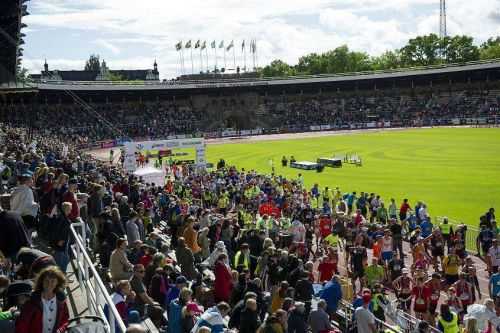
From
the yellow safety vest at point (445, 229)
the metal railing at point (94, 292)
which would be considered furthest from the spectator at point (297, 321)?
the yellow safety vest at point (445, 229)

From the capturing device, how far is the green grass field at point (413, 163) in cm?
2792

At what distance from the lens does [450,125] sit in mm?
73938

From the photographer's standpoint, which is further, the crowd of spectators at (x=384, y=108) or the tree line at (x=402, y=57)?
the tree line at (x=402, y=57)

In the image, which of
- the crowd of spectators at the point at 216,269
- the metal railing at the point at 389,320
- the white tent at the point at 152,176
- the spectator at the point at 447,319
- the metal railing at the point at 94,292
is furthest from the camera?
the white tent at the point at 152,176

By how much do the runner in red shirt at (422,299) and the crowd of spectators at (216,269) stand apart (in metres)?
0.02

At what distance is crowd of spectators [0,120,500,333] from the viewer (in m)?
7.02

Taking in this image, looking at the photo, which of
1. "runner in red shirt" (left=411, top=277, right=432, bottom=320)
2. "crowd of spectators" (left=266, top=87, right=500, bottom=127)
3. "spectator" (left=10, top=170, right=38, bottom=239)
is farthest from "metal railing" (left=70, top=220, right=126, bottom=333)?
"crowd of spectators" (left=266, top=87, right=500, bottom=127)

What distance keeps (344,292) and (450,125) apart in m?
65.5

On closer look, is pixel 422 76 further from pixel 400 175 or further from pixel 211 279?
pixel 211 279

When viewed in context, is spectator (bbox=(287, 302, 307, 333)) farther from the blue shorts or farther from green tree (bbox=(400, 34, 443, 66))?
green tree (bbox=(400, 34, 443, 66))

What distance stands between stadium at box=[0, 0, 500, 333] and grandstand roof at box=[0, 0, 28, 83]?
0.12m

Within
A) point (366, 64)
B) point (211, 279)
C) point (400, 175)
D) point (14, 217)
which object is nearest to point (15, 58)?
point (400, 175)

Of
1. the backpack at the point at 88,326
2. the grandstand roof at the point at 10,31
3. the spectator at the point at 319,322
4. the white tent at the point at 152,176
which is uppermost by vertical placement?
the grandstand roof at the point at 10,31

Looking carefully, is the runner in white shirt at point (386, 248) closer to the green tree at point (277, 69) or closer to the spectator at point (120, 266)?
the spectator at point (120, 266)
